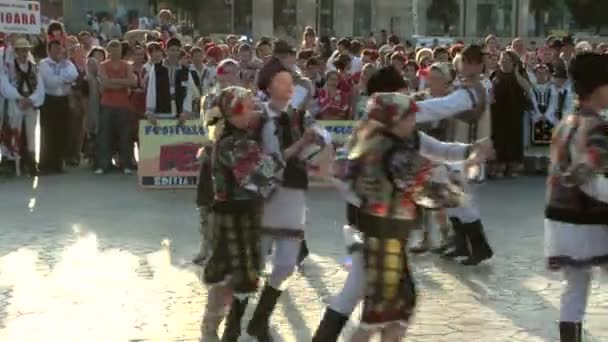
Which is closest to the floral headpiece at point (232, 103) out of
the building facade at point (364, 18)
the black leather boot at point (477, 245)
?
the black leather boot at point (477, 245)

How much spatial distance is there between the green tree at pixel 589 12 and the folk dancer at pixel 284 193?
4540 cm

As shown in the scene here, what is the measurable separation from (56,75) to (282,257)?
834 centimetres

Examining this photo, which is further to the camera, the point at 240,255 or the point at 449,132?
the point at 449,132

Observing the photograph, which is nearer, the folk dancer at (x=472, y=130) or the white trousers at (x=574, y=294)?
the white trousers at (x=574, y=294)

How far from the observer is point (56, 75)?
13.6m

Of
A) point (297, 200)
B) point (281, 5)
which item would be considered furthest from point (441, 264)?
point (281, 5)

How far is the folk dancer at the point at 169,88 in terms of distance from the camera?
501 inches

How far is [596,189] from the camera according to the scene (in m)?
5.01

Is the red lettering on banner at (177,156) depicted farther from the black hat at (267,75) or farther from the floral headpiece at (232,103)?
the floral headpiece at (232,103)

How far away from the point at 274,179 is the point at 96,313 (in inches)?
73.4

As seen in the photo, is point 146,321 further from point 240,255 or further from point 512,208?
point 512,208

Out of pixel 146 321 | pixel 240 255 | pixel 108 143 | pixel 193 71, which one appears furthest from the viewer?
pixel 108 143

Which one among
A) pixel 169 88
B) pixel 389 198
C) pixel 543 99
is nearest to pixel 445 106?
pixel 389 198

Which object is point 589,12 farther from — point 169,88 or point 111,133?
point 169,88
